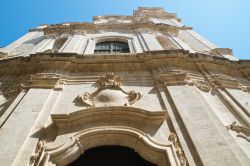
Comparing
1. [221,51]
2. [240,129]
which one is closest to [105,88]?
[240,129]

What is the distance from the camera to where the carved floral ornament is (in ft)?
28.7

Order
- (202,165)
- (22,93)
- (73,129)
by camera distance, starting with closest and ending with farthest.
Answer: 1. (202,165)
2. (73,129)
3. (22,93)

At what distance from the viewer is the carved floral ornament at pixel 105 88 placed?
8.73 m

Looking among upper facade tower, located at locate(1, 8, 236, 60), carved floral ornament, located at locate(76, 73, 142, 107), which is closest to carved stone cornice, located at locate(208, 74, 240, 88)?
carved floral ornament, located at locate(76, 73, 142, 107)

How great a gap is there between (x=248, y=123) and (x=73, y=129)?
5272 mm

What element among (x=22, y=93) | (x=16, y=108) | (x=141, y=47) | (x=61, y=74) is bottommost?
(x=16, y=108)

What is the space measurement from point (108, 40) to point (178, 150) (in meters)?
11.3

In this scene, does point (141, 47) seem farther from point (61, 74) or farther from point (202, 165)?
point (202, 165)

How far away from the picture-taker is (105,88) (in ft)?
30.6

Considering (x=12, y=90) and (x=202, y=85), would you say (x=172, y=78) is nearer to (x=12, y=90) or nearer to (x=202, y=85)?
(x=202, y=85)

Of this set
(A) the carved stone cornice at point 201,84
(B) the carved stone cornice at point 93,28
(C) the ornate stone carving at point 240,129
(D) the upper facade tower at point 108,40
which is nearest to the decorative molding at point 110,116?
(C) the ornate stone carving at point 240,129

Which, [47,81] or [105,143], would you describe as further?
[47,81]

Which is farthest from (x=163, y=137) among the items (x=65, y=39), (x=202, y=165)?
(x=65, y=39)

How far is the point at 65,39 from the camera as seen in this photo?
16859 millimetres
